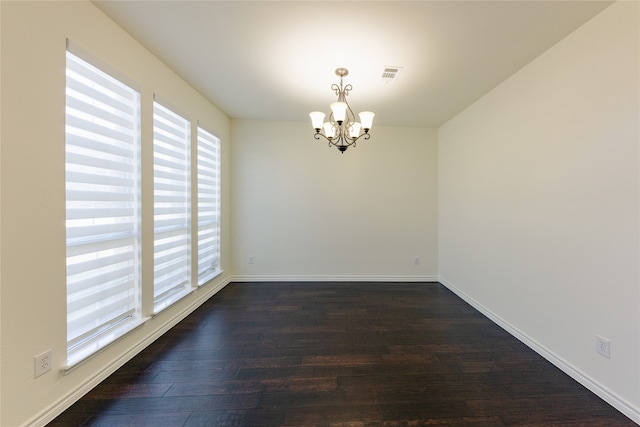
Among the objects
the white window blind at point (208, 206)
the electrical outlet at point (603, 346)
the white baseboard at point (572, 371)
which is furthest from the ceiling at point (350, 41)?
the white baseboard at point (572, 371)

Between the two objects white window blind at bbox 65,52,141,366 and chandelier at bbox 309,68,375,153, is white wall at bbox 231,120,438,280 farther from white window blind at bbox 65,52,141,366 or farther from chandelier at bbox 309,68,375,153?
white window blind at bbox 65,52,141,366

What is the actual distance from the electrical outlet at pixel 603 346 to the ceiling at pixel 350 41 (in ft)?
7.30

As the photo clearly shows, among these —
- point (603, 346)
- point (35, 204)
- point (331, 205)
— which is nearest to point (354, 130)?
point (331, 205)

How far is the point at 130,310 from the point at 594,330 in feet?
11.6

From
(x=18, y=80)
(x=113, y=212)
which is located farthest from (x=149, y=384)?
(x=18, y=80)

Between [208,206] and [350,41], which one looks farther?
[208,206]

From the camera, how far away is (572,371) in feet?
5.97

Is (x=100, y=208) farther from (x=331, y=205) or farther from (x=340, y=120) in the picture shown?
(x=331, y=205)

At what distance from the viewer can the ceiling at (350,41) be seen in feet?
5.35

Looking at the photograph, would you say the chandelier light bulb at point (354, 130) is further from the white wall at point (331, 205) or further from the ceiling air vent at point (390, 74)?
the white wall at point (331, 205)

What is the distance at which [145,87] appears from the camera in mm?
2100

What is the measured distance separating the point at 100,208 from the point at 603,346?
3621 mm

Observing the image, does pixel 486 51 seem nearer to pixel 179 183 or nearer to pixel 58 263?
pixel 179 183

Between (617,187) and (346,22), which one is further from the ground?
(346,22)
